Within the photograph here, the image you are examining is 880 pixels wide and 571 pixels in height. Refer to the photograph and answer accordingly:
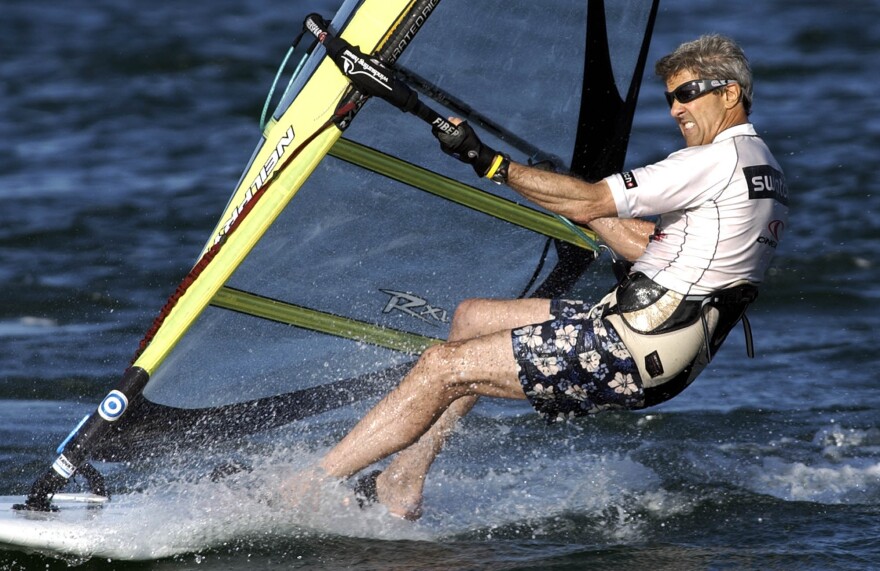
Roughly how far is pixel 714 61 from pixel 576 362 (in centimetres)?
106

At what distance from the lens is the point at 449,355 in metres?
4.29

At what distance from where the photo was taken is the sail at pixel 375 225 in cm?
442

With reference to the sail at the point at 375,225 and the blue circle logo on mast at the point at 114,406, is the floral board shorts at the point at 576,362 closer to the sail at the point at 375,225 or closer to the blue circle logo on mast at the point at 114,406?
the sail at the point at 375,225

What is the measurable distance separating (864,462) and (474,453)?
164cm

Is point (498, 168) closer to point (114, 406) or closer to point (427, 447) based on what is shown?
point (427, 447)

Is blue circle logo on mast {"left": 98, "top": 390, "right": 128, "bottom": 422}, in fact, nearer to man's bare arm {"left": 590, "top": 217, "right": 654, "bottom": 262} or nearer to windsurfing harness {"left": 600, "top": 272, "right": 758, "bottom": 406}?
windsurfing harness {"left": 600, "top": 272, "right": 758, "bottom": 406}

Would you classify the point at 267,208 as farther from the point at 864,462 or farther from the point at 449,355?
the point at 864,462

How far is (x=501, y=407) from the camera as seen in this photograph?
6.17 meters

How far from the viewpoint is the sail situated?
14.5 ft

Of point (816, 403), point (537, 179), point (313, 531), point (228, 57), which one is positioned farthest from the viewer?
point (228, 57)

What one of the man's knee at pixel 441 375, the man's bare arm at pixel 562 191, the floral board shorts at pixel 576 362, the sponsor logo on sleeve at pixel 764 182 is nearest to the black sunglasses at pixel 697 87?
the sponsor logo on sleeve at pixel 764 182

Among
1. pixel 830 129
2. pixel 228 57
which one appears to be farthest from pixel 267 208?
pixel 228 57

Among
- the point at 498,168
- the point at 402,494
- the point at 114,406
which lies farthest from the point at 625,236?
the point at 114,406

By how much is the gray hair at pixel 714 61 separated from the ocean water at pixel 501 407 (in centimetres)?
165
